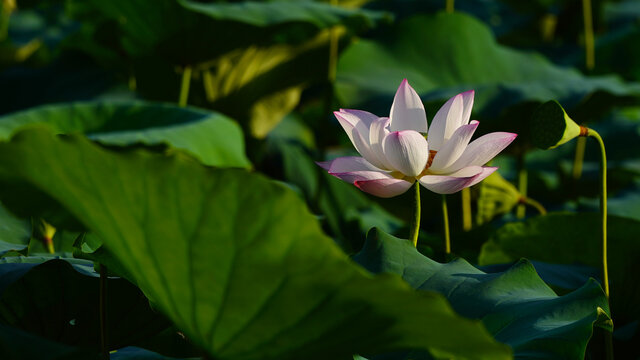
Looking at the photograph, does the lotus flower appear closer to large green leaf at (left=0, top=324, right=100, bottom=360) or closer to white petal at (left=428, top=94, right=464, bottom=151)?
white petal at (left=428, top=94, right=464, bottom=151)

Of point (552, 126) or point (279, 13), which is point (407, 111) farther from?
point (279, 13)

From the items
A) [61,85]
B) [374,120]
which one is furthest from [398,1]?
[374,120]

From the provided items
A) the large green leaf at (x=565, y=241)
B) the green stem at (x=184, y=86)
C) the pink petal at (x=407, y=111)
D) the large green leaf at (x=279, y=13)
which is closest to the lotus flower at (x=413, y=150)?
the pink petal at (x=407, y=111)

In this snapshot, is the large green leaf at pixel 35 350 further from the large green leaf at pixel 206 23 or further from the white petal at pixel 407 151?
the large green leaf at pixel 206 23

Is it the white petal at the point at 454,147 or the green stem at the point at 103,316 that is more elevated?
the white petal at the point at 454,147

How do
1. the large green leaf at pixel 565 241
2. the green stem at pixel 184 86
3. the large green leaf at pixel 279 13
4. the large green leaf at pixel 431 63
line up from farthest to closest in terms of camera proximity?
the green stem at pixel 184 86 → the large green leaf at pixel 431 63 → the large green leaf at pixel 279 13 → the large green leaf at pixel 565 241

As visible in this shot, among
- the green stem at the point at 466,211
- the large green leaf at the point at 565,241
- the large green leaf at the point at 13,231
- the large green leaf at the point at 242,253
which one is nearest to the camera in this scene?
the large green leaf at the point at 242,253

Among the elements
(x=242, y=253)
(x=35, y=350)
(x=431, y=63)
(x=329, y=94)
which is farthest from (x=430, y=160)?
(x=329, y=94)
